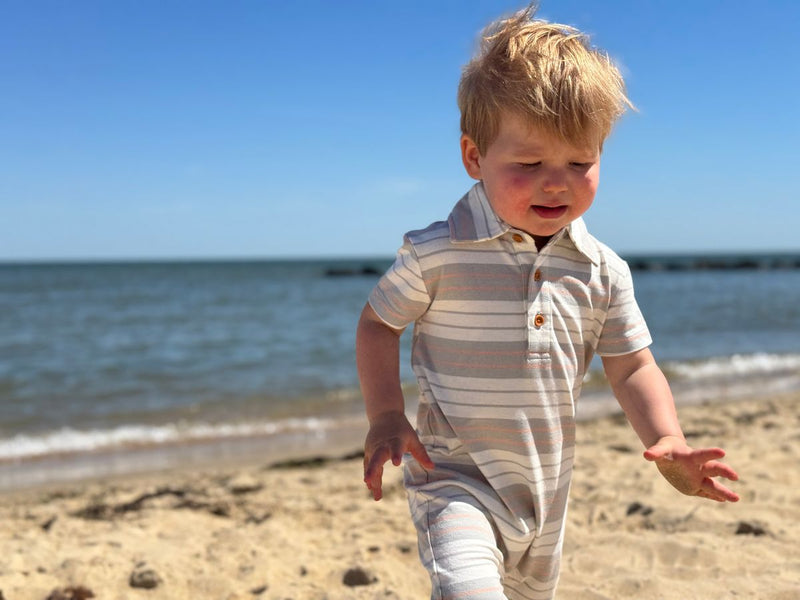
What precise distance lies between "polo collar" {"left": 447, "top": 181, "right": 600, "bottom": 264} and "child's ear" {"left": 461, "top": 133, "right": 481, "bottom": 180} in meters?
0.03

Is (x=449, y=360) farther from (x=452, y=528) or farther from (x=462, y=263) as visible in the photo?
(x=452, y=528)

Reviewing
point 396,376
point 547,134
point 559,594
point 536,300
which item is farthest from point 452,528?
point 559,594

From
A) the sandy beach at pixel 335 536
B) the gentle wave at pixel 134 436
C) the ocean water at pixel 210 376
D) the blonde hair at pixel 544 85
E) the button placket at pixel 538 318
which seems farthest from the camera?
the ocean water at pixel 210 376

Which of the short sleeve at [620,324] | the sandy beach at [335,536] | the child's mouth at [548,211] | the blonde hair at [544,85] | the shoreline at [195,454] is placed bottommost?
the shoreline at [195,454]

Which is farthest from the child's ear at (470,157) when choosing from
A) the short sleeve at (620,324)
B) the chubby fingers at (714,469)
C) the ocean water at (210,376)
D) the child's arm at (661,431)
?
the ocean water at (210,376)

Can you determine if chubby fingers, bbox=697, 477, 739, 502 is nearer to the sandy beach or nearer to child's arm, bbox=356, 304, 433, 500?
child's arm, bbox=356, 304, 433, 500

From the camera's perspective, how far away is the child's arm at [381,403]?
164 centimetres

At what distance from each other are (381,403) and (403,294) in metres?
0.27

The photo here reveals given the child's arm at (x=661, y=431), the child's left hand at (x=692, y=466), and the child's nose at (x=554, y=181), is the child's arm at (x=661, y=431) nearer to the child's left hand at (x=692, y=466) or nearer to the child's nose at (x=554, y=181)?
the child's left hand at (x=692, y=466)

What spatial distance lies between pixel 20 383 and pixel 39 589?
277 inches

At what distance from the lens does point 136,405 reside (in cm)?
809

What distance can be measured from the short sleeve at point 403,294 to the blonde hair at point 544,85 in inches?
13.0

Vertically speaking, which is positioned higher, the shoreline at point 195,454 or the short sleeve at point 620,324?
the short sleeve at point 620,324

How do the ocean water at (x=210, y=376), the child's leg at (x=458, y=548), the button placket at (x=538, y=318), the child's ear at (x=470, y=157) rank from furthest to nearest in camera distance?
the ocean water at (x=210, y=376) → the child's ear at (x=470, y=157) → the button placket at (x=538, y=318) → the child's leg at (x=458, y=548)
